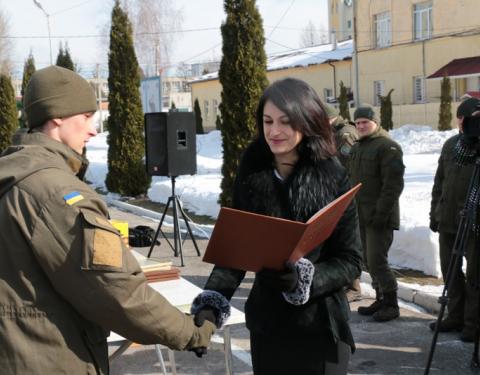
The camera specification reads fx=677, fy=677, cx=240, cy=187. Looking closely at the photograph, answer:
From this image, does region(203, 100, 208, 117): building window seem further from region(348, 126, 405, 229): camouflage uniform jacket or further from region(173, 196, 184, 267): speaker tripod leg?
region(348, 126, 405, 229): camouflage uniform jacket

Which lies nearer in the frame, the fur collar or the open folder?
the open folder

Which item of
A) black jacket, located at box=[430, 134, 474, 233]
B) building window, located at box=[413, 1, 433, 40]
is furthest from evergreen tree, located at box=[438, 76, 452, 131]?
black jacket, located at box=[430, 134, 474, 233]

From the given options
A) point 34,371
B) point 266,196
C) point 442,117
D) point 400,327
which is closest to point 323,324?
point 266,196

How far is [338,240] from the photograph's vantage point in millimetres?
2729

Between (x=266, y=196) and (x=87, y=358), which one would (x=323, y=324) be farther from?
(x=87, y=358)

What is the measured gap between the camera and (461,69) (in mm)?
29203

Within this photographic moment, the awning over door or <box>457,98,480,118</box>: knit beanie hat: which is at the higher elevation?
the awning over door

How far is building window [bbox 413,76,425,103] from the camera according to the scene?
32.9 metres

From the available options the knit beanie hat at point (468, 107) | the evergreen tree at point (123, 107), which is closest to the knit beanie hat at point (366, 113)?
the knit beanie hat at point (468, 107)

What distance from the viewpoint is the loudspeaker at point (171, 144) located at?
32.7ft

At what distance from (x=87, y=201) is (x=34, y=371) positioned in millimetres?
526

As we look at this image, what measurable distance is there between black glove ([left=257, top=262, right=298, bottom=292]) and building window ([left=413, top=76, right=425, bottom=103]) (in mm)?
31927

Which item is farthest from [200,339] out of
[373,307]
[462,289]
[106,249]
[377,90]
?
[377,90]

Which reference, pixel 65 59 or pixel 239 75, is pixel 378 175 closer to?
pixel 239 75
